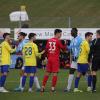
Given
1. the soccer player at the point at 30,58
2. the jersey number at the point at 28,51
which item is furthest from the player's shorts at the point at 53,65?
the jersey number at the point at 28,51

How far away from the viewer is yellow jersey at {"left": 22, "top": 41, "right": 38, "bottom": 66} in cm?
2111

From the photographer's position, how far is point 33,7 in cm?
6538

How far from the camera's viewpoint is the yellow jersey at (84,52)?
21125mm

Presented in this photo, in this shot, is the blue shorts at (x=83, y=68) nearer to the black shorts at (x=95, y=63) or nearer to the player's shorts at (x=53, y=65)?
the black shorts at (x=95, y=63)

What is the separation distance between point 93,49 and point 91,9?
41.2 m

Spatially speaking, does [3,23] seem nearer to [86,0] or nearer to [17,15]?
[17,15]

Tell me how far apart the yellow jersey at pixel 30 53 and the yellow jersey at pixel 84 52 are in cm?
140

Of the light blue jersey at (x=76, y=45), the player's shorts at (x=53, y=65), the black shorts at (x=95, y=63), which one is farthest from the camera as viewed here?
the light blue jersey at (x=76, y=45)

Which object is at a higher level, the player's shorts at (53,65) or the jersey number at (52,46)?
the jersey number at (52,46)

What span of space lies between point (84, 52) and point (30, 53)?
67.0 inches

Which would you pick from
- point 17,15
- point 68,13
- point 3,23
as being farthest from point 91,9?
point 17,15

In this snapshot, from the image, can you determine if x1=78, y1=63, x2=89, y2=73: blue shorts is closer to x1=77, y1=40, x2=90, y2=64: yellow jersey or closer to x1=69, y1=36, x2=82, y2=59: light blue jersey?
x1=77, y1=40, x2=90, y2=64: yellow jersey

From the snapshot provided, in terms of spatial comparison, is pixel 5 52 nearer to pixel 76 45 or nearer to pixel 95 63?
pixel 76 45

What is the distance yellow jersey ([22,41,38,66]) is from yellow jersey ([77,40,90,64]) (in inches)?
55.2
